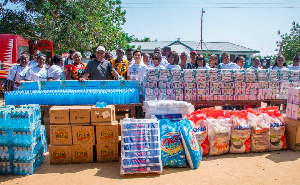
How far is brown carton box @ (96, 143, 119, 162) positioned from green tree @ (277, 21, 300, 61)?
3283 cm

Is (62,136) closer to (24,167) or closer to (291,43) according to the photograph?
(24,167)

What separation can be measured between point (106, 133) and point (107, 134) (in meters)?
0.03

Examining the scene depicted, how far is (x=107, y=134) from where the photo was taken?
4.54 m

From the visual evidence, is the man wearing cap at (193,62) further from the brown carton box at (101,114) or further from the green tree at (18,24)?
the green tree at (18,24)

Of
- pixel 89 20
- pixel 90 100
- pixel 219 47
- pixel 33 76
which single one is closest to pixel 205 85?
pixel 90 100

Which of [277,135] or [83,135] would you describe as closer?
[83,135]

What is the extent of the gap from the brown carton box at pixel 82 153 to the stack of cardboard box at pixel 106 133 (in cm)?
14

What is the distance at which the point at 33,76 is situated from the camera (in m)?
6.44

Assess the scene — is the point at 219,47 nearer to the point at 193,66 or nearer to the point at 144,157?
the point at 193,66

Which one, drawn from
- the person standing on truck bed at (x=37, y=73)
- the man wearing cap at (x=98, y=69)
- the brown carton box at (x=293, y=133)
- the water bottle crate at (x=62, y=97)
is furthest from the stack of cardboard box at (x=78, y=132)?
the brown carton box at (x=293, y=133)

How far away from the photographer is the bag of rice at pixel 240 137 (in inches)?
193

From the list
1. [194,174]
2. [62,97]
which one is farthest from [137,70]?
[194,174]

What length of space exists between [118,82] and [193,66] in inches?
88.2

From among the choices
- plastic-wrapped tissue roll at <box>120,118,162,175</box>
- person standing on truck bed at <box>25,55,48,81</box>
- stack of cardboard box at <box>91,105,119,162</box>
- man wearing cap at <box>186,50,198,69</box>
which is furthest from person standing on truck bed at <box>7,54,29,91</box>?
man wearing cap at <box>186,50,198,69</box>
